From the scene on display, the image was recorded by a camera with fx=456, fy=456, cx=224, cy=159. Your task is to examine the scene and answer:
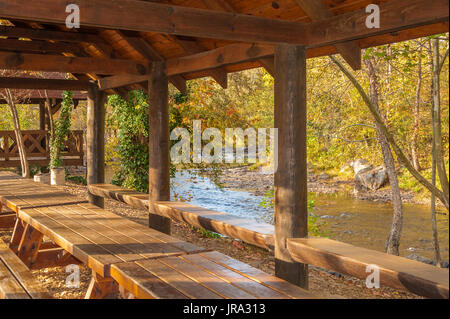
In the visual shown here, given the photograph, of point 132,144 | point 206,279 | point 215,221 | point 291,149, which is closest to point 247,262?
point 215,221

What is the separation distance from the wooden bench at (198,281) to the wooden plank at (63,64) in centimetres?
384

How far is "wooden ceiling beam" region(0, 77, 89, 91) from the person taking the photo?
7.80 metres

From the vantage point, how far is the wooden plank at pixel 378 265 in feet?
9.23

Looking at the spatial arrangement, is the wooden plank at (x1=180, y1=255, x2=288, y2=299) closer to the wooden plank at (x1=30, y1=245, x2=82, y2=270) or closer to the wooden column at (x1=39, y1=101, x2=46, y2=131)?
the wooden plank at (x1=30, y1=245, x2=82, y2=270)

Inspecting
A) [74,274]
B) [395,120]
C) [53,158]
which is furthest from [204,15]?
[53,158]

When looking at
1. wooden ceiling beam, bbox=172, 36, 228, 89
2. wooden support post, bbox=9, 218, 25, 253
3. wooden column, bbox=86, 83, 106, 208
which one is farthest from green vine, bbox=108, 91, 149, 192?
wooden support post, bbox=9, 218, 25, 253

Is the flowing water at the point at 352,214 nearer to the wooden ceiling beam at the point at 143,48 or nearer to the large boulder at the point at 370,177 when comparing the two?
the large boulder at the point at 370,177

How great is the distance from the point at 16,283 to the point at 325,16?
11.1 ft

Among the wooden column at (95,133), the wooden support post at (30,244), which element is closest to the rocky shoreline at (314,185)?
the wooden column at (95,133)

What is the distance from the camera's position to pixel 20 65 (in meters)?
5.98

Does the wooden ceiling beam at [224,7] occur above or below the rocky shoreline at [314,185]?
above

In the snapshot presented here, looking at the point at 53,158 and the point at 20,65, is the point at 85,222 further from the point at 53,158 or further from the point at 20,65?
the point at 53,158

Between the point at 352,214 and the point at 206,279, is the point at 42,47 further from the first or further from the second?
the point at 352,214

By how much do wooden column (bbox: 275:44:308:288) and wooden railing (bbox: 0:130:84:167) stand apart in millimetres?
12267
